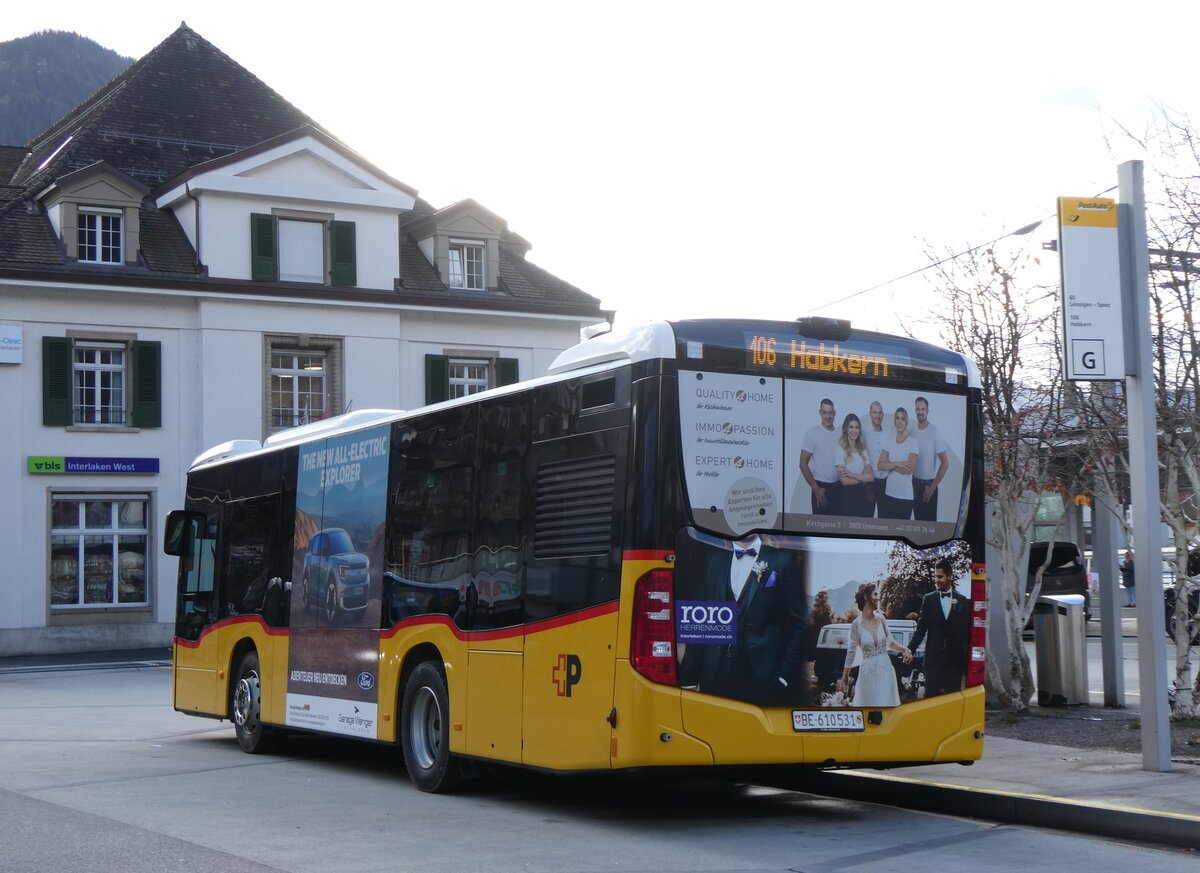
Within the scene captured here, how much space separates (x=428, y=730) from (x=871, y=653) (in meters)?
3.60

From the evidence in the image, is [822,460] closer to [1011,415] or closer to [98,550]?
[1011,415]

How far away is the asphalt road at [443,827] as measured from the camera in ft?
27.5

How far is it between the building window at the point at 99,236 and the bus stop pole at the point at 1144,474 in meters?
29.7

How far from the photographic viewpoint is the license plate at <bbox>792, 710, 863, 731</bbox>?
9.41 meters

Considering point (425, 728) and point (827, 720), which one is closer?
point (827, 720)

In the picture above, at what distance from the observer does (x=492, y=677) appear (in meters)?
10.5

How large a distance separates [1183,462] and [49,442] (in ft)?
→ 93.2

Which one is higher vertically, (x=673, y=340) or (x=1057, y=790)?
(x=673, y=340)

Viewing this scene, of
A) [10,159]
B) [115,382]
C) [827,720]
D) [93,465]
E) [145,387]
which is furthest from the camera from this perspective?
[10,159]

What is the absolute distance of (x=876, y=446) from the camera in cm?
983

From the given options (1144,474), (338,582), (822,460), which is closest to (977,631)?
(822,460)

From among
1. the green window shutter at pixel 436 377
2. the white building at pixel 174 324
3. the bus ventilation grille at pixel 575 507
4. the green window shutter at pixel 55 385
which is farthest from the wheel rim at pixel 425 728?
the green window shutter at pixel 436 377

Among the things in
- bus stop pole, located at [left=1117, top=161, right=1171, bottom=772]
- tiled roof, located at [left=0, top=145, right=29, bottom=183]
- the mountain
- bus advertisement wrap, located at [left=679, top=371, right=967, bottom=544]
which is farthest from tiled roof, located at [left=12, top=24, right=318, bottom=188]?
the mountain

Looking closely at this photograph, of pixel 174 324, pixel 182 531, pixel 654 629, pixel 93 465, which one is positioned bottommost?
pixel 654 629
